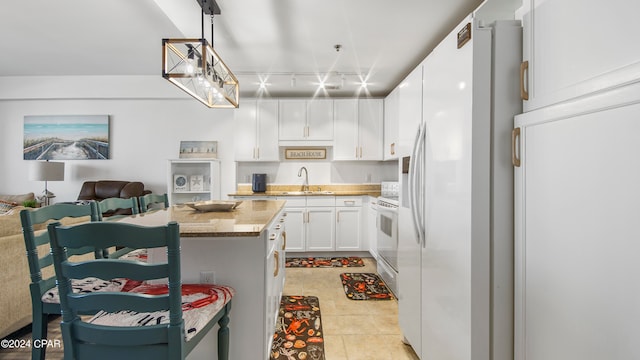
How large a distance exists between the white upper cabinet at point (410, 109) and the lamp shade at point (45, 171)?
5023 millimetres

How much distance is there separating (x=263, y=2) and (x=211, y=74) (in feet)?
2.55

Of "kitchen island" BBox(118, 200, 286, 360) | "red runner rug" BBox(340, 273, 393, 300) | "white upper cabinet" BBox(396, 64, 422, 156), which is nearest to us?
"kitchen island" BBox(118, 200, 286, 360)

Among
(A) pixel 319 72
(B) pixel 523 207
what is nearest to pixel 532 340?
(B) pixel 523 207

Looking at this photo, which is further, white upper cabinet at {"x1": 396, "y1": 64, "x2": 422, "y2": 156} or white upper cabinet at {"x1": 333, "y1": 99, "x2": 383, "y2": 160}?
white upper cabinet at {"x1": 333, "y1": 99, "x2": 383, "y2": 160}

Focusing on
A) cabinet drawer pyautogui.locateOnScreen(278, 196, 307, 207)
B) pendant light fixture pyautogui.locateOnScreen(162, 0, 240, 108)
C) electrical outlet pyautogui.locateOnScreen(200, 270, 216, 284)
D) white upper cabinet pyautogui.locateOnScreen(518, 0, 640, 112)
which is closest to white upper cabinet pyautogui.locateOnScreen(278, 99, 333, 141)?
cabinet drawer pyautogui.locateOnScreen(278, 196, 307, 207)

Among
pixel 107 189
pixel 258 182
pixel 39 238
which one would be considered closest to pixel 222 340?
pixel 39 238

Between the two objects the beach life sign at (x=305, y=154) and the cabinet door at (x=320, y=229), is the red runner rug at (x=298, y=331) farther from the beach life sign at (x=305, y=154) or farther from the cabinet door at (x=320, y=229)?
the beach life sign at (x=305, y=154)

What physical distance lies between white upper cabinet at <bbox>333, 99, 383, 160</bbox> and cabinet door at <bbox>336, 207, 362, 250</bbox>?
→ 2.85ft

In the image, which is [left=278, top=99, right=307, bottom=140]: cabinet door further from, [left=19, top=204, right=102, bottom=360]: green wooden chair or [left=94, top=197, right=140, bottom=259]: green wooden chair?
[left=19, top=204, right=102, bottom=360]: green wooden chair

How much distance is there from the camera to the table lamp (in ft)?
13.0

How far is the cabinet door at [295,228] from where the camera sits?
3939 mm

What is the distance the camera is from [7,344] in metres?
1.85

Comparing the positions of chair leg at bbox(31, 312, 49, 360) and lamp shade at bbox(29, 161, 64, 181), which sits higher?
lamp shade at bbox(29, 161, 64, 181)

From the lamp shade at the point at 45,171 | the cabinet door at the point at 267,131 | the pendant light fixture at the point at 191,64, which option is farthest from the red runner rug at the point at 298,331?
the lamp shade at the point at 45,171
